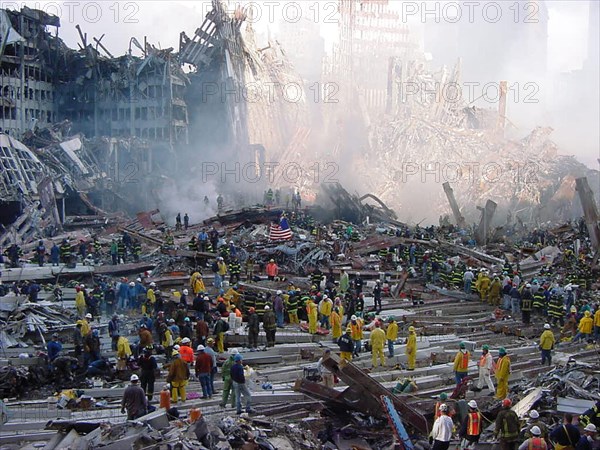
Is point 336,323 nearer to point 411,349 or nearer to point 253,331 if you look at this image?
point 253,331

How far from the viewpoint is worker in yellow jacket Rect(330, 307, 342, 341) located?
60.7 feet

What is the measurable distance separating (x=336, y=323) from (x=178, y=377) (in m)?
6.06

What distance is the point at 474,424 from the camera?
1162 centimetres

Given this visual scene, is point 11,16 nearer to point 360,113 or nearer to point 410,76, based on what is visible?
point 360,113

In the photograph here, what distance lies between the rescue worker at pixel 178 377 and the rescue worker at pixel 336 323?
18.9ft

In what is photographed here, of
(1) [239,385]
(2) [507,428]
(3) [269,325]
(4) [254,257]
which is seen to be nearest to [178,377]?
(1) [239,385]

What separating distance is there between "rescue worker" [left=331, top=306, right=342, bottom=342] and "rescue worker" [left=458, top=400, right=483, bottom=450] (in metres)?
6.75

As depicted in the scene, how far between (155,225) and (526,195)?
32.9 meters

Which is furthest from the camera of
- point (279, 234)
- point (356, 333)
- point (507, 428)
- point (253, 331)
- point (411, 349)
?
point (279, 234)

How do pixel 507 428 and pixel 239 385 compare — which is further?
pixel 239 385

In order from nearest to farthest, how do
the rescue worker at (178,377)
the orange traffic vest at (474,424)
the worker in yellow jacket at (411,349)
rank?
the orange traffic vest at (474,424), the rescue worker at (178,377), the worker in yellow jacket at (411,349)

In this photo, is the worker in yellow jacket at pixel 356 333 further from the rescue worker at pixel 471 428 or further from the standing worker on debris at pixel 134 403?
the standing worker on debris at pixel 134 403

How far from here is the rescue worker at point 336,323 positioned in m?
18.5

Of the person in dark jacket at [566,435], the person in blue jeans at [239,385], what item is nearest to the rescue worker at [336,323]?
the person in blue jeans at [239,385]
